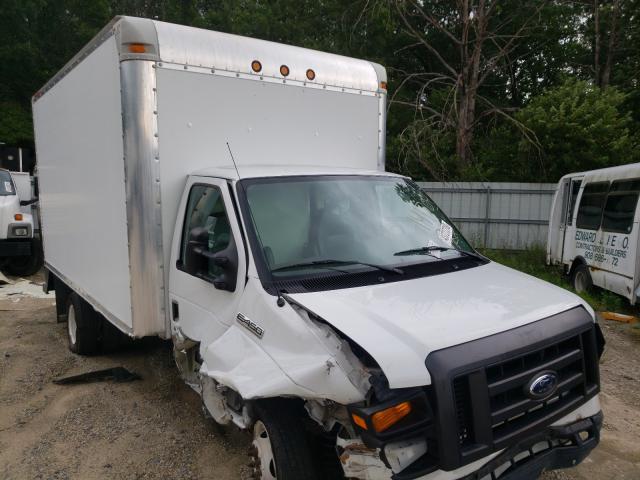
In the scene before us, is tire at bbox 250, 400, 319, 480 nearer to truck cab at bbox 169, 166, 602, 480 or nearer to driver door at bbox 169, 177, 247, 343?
truck cab at bbox 169, 166, 602, 480

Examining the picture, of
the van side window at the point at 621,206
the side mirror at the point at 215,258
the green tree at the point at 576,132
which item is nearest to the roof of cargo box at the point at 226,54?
the side mirror at the point at 215,258

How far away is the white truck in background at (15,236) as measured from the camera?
35.4ft

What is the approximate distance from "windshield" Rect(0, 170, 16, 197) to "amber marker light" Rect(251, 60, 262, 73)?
9062 mm

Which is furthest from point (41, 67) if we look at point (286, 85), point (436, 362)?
point (436, 362)

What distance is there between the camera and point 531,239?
13.3m

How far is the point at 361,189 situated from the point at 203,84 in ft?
4.92

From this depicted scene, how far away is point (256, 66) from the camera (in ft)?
14.3

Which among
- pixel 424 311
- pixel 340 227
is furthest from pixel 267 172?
pixel 424 311

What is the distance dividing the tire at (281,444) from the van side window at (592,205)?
24.8ft

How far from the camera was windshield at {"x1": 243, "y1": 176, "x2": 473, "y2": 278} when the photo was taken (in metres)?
3.28

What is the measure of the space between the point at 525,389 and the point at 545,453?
0.45 meters

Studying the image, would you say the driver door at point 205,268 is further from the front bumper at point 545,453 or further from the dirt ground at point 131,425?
the front bumper at point 545,453

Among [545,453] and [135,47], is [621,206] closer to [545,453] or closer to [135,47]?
[545,453]

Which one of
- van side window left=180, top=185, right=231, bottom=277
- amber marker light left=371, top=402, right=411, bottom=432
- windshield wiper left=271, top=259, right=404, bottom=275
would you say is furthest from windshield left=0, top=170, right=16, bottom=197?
amber marker light left=371, top=402, right=411, bottom=432
